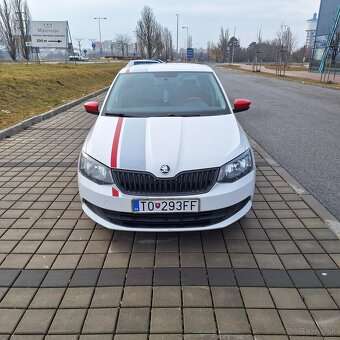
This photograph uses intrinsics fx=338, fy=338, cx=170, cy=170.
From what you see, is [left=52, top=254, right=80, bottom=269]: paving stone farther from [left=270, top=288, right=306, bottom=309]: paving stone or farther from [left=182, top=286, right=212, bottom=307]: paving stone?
[left=270, top=288, right=306, bottom=309]: paving stone

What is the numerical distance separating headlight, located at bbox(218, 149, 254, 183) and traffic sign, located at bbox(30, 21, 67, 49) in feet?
113

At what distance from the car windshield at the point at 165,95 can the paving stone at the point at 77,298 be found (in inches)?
79.8

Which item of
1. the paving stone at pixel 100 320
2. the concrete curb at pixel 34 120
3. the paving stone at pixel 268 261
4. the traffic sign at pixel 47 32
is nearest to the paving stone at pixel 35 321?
the paving stone at pixel 100 320

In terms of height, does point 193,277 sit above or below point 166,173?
below

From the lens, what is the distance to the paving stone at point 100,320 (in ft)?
7.65

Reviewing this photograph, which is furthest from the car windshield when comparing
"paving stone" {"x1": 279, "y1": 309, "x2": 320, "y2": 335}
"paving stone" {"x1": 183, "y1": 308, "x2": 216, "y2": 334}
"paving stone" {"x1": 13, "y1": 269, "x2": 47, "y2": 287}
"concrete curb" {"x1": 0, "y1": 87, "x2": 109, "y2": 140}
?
"concrete curb" {"x1": 0, "y1": 87, "x2": 109, "y2": 140}

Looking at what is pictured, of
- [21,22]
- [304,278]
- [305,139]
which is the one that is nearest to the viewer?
[304,278]

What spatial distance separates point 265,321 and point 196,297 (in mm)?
529

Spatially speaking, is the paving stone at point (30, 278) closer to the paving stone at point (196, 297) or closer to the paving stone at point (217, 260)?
the paving stone at point (196, 297)

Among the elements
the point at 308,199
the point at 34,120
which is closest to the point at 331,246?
the point at 308,199

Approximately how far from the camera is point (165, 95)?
14.3 feet

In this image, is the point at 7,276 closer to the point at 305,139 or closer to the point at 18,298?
the point at 18,298

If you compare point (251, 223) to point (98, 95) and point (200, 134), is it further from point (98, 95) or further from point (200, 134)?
point (98, 95)

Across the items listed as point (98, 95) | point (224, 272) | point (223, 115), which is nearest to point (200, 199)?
point (224, 272)
